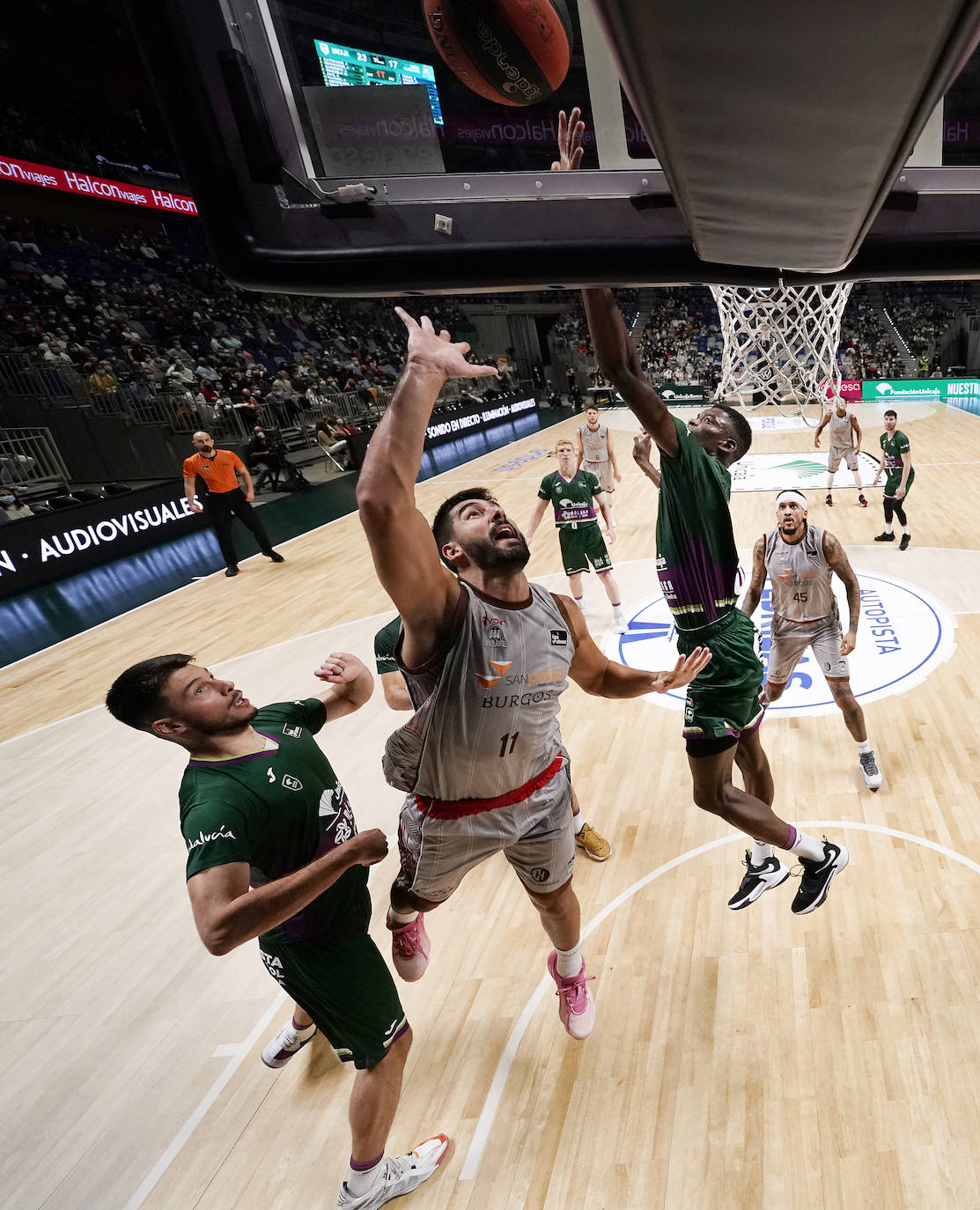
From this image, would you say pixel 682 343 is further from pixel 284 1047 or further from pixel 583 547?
pixel 284 1047

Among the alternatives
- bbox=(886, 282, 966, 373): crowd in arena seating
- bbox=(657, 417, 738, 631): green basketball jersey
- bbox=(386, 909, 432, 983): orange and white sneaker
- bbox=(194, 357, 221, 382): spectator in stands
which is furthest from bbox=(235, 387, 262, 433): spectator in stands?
bbox=(886, 282, 966, 373): crowd in arena seating

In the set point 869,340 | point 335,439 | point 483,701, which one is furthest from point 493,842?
point 869,340

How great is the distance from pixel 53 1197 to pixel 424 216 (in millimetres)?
3396

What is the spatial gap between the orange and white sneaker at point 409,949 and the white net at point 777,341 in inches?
170

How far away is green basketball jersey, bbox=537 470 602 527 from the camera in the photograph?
6.39m

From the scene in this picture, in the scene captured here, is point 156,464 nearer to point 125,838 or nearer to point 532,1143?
point 125,838

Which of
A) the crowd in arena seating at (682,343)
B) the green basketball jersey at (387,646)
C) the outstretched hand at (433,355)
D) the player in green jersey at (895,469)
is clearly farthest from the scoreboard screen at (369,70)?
the crowd in arena seating at (682,343)

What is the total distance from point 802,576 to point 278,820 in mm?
3247

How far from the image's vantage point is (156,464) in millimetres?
13547

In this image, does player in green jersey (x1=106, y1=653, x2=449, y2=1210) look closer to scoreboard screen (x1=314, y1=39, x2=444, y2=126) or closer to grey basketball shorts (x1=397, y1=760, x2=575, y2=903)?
grey basketball shorts (x1=397, y1=760, x2=575, y2=903)

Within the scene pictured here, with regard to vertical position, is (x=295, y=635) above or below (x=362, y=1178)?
below

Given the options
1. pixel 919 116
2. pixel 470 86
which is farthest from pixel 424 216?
pixel 919 116

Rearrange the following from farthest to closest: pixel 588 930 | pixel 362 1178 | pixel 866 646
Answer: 1. pixel 866 646
2. pixel 588 930
3. pixel 362 1178

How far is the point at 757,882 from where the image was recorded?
2990 mm
